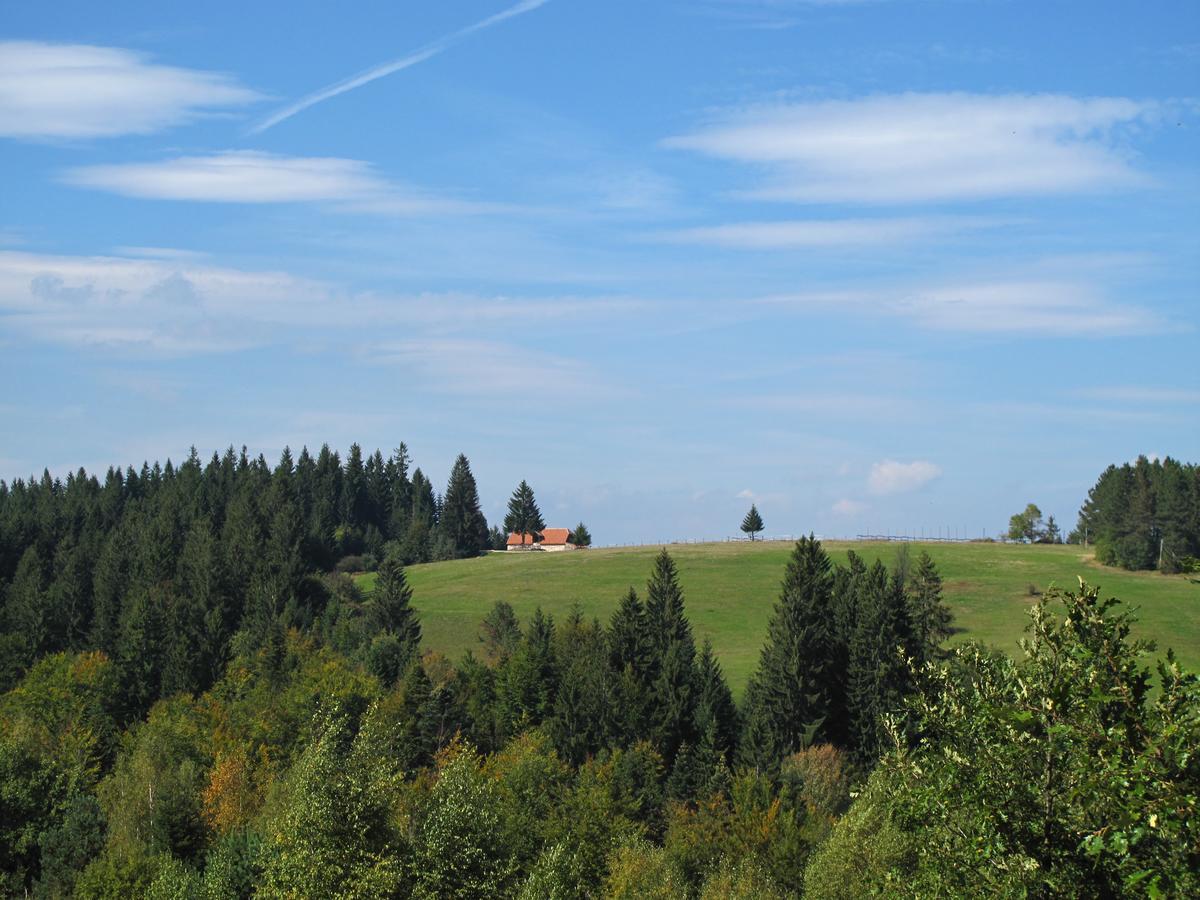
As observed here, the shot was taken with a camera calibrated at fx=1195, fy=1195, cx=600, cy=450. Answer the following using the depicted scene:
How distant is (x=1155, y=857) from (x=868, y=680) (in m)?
87.9

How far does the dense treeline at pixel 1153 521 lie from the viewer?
162 meters

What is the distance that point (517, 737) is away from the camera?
101 meters

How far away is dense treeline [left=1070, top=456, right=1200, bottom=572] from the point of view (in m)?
162

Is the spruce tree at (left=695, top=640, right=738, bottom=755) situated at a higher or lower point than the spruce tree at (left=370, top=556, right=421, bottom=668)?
lower

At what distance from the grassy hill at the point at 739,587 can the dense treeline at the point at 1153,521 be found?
3961mm

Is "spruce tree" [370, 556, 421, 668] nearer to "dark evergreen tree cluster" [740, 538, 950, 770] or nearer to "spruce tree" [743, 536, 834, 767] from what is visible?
"spruce tree" [743, 536, 834, 767]

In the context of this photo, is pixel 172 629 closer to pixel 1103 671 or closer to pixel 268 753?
pixel 268 753

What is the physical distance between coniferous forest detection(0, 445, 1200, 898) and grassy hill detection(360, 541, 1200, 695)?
10386 mm

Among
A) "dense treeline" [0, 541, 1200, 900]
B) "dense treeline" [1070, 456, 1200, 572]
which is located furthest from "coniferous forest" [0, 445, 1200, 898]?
"dense treeline" [1070, 456, 1200, 572]

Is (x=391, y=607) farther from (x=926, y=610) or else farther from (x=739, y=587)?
(x=926, y=610)

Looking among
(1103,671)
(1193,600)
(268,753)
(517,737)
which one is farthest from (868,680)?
(1103,671)

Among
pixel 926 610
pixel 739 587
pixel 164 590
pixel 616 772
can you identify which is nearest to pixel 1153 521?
pixel 739 587

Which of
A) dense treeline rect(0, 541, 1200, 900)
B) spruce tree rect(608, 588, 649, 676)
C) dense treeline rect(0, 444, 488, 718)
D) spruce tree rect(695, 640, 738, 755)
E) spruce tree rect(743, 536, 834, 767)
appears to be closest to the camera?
dense treeline rect(0, 541, 1200, 900)

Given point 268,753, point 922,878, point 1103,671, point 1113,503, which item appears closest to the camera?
point 1103,671
